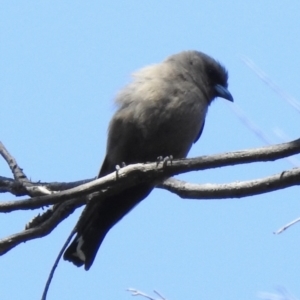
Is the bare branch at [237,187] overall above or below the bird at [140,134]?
below

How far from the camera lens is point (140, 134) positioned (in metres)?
4.66

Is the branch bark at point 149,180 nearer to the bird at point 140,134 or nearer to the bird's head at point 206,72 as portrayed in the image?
the bird at point 140,134

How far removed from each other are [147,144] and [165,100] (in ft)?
1.15

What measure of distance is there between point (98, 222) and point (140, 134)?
2.37 feet

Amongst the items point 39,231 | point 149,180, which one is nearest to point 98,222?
point 39,231

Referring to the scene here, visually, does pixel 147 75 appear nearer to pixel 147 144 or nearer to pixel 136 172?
pixel 147 144

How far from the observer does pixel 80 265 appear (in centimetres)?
462

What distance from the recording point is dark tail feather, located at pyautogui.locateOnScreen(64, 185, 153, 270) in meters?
4.57

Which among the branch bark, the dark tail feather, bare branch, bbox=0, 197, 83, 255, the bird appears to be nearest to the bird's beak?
the bird

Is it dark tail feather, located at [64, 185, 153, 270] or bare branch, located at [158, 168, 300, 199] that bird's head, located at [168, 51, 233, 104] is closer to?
dark tail feather, located at [64, 185, 153, 270]

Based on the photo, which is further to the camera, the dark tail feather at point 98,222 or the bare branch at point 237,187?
the dark tail feather at point 98,222

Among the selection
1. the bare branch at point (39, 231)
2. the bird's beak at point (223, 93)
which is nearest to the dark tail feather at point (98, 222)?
the bare branch at point (39, 231)

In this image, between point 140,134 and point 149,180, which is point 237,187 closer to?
point 149,180

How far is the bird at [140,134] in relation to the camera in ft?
15.2
